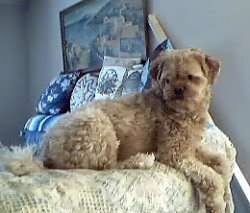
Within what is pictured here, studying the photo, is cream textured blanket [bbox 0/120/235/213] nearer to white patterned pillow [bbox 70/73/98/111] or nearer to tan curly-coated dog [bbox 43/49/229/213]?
tan curly-coated dog [bbox 43/49/229/213]

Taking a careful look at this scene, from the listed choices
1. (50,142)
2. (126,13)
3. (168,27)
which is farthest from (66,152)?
(126,13)

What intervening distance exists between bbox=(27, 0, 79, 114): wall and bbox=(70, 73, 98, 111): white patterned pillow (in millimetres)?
1359

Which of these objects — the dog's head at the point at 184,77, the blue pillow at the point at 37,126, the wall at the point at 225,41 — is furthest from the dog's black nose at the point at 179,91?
the blue pillow at the point at 37,126

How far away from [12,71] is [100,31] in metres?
1.89

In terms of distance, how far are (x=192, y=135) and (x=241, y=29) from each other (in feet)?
2.79

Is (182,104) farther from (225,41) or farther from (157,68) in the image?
(225,41)

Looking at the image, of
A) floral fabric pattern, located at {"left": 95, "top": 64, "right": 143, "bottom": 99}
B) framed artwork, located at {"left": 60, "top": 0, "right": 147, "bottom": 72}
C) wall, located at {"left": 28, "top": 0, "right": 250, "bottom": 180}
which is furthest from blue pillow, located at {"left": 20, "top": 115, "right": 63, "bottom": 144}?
wall, located at {"left": 28, "top": 0, "right": 250, "bottom": 180}

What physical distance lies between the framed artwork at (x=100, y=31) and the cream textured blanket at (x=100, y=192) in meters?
1.71

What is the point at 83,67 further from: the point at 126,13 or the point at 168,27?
the point at 168,27

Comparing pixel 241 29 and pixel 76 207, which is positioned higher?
pixel 241 29

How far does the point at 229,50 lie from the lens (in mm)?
2457

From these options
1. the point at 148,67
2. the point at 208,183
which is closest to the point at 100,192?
the point at 208,183

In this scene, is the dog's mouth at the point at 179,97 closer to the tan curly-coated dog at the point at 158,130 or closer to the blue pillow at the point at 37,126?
the tan curly-coated dog at the point at 158,130

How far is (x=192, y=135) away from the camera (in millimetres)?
1765
